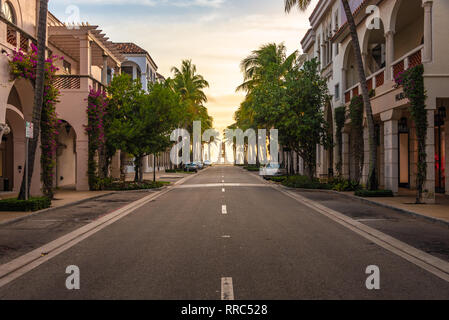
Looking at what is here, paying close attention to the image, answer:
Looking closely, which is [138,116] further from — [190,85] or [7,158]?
[190,85]

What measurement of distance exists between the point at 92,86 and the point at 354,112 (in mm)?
15358

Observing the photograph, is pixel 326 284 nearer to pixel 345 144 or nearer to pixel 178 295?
pixel 178 295

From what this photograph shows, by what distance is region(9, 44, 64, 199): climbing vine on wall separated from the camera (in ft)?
52.5

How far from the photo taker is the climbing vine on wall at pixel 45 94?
630 inches

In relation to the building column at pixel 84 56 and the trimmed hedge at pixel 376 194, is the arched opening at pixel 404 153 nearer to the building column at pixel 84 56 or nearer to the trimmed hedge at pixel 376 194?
the trimmed hedge at pixel 376 194

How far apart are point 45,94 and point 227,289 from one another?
14.3 m

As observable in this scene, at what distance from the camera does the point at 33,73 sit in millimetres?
16469

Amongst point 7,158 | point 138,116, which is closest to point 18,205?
point 7,158

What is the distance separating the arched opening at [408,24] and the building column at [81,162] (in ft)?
58.4

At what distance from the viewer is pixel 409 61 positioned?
18.0 metres

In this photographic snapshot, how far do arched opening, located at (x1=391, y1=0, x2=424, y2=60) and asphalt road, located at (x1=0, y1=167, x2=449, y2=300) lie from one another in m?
13.5

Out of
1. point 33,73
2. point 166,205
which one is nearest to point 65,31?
point 33,73

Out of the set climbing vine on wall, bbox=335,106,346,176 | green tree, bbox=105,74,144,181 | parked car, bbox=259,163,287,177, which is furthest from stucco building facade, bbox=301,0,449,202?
green tree, bbox=105,74,144,181

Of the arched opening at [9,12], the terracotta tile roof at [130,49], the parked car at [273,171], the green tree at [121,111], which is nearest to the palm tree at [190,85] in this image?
the terracotta tile roof at [130,49]
